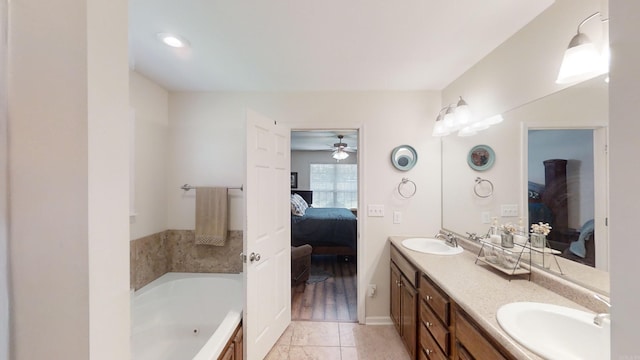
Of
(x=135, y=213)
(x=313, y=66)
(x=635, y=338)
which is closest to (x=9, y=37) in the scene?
(x=635, y=338)

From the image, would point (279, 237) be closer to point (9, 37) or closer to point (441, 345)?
point (441, 345)

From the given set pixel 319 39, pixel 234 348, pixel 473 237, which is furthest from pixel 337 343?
pixel 319 39

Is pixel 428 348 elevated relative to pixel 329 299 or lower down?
elevated

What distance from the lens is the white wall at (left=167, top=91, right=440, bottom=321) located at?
2.44 m

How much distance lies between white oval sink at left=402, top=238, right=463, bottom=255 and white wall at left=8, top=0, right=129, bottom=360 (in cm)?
210

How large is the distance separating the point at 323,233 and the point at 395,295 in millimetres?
1931

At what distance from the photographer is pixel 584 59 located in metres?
1.11

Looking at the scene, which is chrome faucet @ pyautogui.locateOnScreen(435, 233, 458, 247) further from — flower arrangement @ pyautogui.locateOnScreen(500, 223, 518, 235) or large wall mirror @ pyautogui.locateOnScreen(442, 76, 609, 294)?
flower arrangement @ pyautogui.locateOnScreen(500, 223, 518, 235)

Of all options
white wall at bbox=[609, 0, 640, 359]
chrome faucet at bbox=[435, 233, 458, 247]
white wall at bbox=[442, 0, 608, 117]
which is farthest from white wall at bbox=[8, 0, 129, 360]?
chrome faucet at bbox=[435, 233, 458, 247]

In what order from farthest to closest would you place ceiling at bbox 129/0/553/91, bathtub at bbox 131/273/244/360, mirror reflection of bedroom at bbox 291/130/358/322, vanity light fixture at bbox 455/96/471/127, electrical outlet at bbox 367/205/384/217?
mirror reflection of bedroom at bbox 291/130/358/322 < electrical outlet at bbox 367/205/384/217 < vanity light fixture at bbox 455/96/471/127 < bathtub at bbox 131/273/244/360 < ceiling at bbox 129/0/553/91

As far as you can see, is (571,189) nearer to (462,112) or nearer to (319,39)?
(462,112)

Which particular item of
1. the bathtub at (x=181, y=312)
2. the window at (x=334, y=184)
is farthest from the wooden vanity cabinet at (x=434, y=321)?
the window at (x=334, y=184)

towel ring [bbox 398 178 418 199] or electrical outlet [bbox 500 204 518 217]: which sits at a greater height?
towel ring [bbox 398 178 418 199]

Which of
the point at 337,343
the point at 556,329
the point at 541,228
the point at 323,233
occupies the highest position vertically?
the point at 541,228
